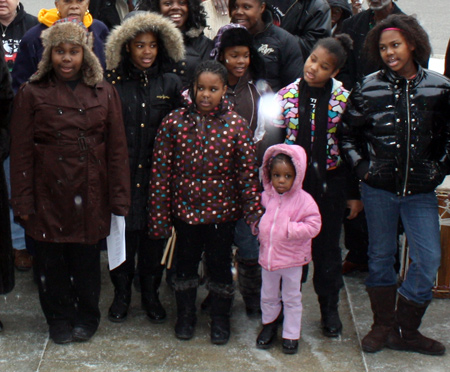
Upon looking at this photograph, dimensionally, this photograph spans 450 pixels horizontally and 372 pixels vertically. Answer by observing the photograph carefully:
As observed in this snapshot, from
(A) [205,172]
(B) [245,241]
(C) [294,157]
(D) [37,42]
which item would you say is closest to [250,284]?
(B) [245,241]

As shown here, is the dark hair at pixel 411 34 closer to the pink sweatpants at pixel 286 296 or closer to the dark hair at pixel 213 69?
the dark hair at pixel 213 69

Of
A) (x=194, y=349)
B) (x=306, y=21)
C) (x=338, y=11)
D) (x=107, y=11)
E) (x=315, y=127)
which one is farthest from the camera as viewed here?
(x=338, y=11)

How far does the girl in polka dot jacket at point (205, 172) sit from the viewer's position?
14.0ft

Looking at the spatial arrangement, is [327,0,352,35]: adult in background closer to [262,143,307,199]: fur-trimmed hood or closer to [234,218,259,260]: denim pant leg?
[234,218,259,260]: denim pant leg

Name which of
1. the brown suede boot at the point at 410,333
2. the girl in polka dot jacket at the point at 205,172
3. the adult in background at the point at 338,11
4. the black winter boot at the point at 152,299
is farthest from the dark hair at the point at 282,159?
the adult in background at the point at 338,11

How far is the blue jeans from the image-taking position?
13.8 feet

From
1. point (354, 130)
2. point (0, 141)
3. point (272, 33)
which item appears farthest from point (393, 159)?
point (0, 141)

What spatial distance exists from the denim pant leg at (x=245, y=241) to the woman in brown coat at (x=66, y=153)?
0.82m

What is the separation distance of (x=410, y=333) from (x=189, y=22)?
2.48 meters

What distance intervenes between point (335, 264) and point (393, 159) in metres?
0.81

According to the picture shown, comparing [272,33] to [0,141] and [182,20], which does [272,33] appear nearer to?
[182,20]

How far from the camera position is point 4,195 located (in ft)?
14.6

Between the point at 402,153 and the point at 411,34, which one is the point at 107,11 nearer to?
the point at 411,34

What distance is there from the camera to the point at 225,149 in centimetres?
428
